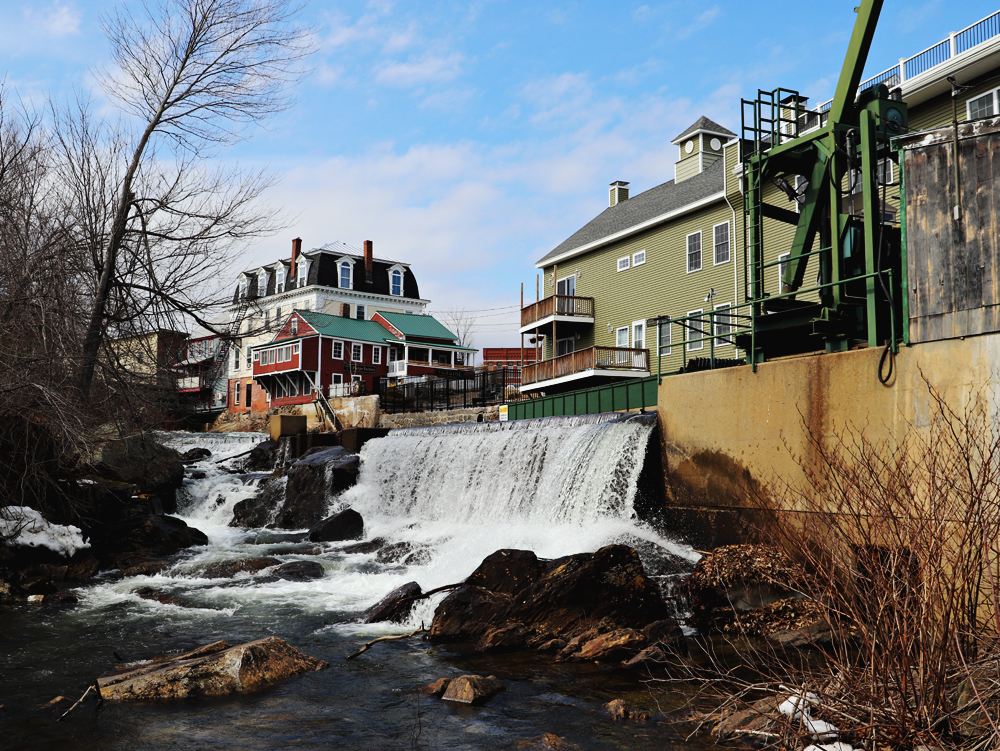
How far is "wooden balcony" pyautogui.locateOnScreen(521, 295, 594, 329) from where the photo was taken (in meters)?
31.0

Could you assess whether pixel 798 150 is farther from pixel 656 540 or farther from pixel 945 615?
pixel 945 615

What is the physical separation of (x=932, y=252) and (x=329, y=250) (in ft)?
176

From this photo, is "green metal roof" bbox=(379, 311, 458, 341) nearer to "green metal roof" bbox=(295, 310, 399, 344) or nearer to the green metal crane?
"green metal roof" bbox=(295, 310, 399, 344)

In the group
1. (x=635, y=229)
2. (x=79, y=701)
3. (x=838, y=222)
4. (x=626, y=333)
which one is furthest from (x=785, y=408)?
(x=635, y=229)

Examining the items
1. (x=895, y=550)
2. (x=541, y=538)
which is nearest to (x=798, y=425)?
(x=541, y=538)

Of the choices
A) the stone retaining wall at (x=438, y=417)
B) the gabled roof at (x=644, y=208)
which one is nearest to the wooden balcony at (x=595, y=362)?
the stone retaining wall at (x=438, y=417)

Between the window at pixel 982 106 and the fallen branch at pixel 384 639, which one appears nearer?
the fallen branch at pixel 384 639

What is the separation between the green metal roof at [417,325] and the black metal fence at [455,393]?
1470 centimetres

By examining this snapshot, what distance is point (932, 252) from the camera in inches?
380

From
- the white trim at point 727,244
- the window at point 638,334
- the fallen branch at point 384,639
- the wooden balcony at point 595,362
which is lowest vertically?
the fallen branch at point 384,639

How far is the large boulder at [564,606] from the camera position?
9570 mm

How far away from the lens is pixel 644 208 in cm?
3017

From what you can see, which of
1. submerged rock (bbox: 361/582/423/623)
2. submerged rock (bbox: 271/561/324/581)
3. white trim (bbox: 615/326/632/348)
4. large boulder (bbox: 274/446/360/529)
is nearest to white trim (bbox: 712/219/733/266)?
white trim (bbox: 615/326/632/348)

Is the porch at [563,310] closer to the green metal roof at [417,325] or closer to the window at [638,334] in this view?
the window at [638,334]
